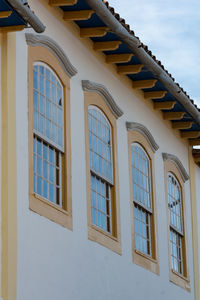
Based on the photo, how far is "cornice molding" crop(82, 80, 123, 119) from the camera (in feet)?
50.8

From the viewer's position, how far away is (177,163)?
64.2ft

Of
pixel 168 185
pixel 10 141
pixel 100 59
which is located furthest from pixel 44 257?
pixel 168 185

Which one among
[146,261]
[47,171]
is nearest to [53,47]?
[47,171]

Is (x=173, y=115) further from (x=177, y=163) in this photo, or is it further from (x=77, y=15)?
(x=77, y=15)

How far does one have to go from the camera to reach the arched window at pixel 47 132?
13500mm

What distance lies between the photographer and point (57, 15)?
48.4 ft

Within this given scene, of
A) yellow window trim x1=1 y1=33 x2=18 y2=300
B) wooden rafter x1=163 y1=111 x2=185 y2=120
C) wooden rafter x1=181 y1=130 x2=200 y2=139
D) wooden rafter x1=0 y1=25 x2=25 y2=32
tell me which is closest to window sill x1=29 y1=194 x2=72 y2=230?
yellow window trim x1=1 y1=33 x2=18 y2=300

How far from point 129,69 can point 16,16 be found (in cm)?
480

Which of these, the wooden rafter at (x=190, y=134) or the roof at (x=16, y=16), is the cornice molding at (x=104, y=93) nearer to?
the roof at (x=16, y=16)

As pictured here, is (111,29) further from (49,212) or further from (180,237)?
(180,237)

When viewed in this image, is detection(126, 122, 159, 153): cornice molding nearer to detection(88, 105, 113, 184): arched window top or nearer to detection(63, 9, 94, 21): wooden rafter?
detection(88, 105, 113, 184): arched window top

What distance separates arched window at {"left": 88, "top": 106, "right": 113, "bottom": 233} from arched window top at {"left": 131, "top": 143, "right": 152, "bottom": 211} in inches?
45.0

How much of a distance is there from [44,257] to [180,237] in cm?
686

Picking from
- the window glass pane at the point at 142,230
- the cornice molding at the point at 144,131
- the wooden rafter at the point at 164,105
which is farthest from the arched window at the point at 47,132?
the wooden rafter at the point at 164,105
